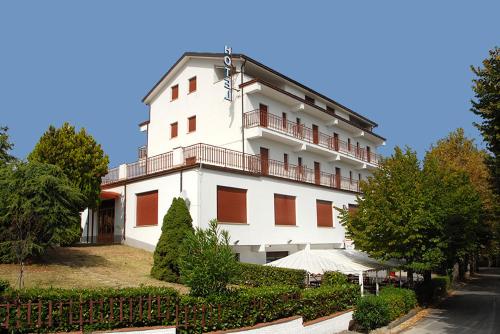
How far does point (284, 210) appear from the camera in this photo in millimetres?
25516

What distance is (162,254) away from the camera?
1780 centimetres

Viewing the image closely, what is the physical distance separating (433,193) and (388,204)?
7.20 feet

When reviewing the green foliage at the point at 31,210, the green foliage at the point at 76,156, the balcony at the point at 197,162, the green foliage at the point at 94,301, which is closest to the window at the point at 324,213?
the balcony at the point at 197,162

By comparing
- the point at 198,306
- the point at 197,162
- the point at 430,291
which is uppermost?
the point at 197,162

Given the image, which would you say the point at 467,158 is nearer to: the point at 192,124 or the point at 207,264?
the point at 192,124

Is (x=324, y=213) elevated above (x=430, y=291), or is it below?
above

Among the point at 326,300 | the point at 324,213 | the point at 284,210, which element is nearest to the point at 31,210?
the point at 326,300

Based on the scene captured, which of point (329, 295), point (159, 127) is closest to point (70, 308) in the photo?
point (329, 295)

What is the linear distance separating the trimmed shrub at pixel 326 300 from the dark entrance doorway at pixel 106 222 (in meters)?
14.5

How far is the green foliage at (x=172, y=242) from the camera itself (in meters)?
17.4

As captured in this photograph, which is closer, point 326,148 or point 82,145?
point 82,145

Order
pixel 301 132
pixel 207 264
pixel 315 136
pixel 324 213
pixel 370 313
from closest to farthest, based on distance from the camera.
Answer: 1. pixel 207 264
2. pixel 370 313
3. pixel 324 213
4. pixel 301 132
5. pixel 315 136

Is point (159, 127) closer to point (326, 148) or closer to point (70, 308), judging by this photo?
point (326, 148)

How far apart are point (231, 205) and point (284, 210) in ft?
15.5
